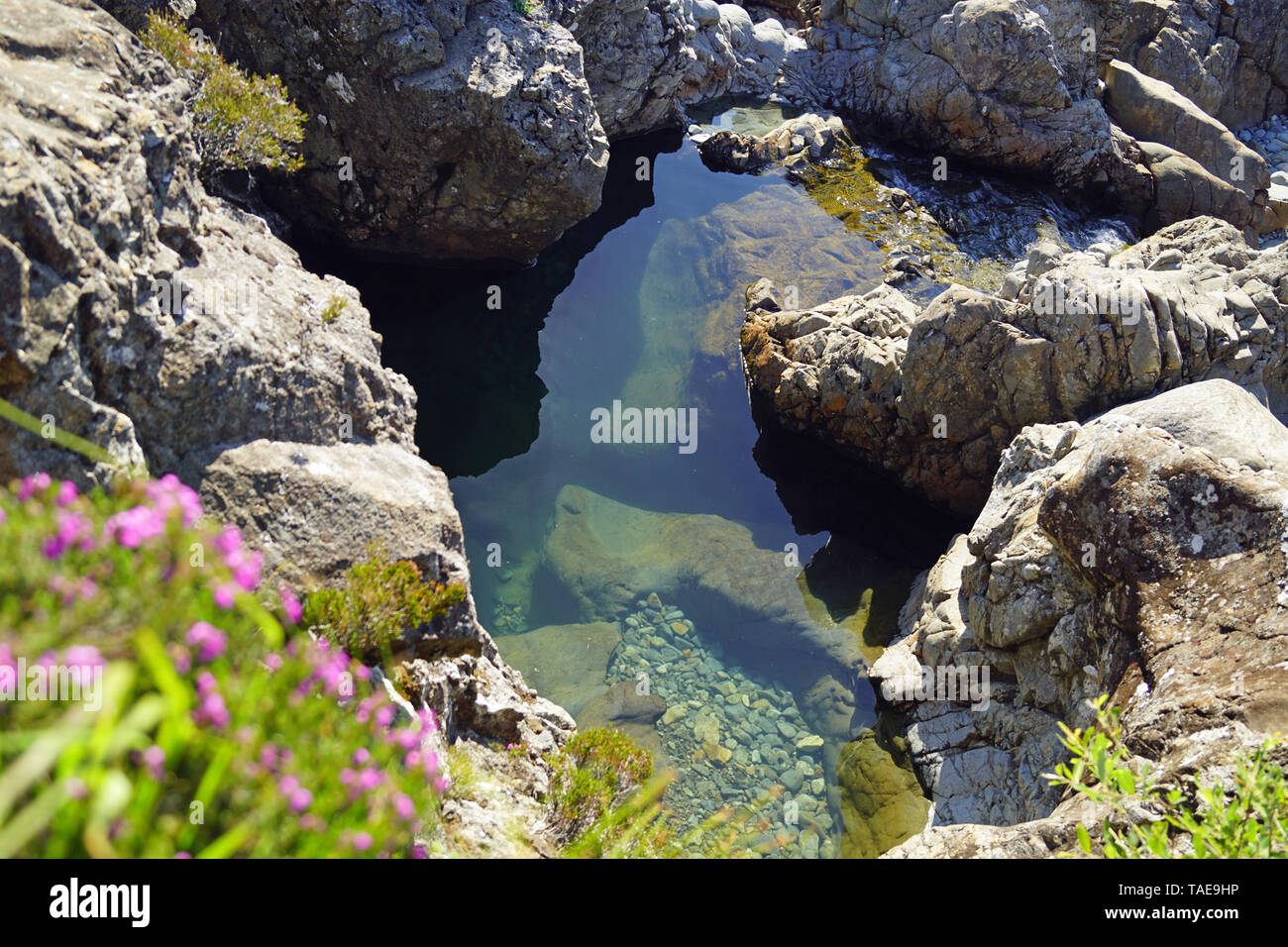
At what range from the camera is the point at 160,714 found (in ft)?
9.24

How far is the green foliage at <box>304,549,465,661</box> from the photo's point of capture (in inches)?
236

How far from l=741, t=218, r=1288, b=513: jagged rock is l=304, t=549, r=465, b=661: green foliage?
1076 cm

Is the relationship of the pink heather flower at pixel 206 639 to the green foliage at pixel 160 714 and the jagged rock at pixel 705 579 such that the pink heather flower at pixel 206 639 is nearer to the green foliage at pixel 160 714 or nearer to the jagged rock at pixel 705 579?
the green foliage at pixel 160 714

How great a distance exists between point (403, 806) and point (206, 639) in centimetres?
114

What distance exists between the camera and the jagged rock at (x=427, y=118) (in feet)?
50.1

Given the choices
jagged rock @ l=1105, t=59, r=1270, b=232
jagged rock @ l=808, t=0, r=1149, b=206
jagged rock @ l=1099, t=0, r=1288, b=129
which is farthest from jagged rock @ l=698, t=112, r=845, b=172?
jagged rock @ l=1099, t=0, r=1288, b=129

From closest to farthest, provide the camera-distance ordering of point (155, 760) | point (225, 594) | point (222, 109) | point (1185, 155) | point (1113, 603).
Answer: point (155, 760) < point (225, 594) < point (1113, 603) < point (222, 109) < point (1185, 155)

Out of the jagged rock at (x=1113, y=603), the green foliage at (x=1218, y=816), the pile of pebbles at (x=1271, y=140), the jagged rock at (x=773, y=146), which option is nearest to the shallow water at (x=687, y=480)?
the jagged rock at (x=773, y=146)

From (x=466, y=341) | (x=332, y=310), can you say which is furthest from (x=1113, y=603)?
(x=466, y=341)

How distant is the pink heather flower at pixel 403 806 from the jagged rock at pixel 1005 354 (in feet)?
42.6

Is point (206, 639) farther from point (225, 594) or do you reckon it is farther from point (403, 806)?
point (403, 806)

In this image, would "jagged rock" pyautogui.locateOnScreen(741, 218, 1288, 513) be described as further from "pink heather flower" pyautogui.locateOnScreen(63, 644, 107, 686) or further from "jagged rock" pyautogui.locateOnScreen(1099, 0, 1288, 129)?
"jagged rock" pyautogui.locateOnScreen(1099, 0, 1288, 129)

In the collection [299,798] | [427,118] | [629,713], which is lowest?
[629,713]
